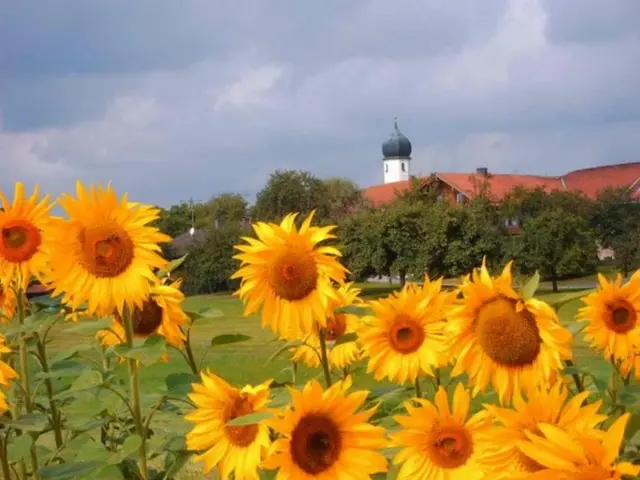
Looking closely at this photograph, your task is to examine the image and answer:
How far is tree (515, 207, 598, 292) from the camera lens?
4703 centimetres

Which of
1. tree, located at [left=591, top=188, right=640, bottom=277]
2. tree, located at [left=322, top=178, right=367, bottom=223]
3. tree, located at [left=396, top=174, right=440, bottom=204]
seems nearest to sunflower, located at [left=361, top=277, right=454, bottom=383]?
tree, located at [left=396, top=174, right=440, bottom=204]

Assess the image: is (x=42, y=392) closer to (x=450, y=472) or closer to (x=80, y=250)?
(x=80, y=250)

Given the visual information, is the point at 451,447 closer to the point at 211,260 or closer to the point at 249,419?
the point at 249,419

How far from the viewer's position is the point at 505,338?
7.25 feet

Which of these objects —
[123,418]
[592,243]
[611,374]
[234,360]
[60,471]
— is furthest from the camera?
[592,243]

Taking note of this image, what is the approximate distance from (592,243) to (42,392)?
4837 centimetres

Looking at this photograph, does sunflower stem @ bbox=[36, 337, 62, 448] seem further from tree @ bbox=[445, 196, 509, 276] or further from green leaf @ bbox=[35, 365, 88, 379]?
tree @ bbox=[445, 196, 509, 276]

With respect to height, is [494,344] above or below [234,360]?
above

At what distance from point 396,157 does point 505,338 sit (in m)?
110

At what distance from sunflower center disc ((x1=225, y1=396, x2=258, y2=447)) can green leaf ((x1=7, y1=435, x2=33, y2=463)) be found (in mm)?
710

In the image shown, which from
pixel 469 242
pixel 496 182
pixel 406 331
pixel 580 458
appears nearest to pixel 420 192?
pixel 469 242

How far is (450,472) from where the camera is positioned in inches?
81.4


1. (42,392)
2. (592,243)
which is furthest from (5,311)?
(592,243)

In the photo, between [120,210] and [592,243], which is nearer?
[120,210]
